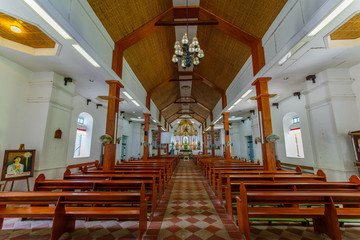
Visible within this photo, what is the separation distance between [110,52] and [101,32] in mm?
670

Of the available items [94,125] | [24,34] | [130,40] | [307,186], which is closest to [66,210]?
[24,34]

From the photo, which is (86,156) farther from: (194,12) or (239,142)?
(239,142)

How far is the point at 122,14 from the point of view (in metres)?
4.62

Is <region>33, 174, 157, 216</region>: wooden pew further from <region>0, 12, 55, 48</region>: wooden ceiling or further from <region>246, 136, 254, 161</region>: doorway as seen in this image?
<region>246, 136, 254, 161</region>: doorway

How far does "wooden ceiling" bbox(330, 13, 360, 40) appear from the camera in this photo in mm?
3176

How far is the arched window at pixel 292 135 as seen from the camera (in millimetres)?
7517

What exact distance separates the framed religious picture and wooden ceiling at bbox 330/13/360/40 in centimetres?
771

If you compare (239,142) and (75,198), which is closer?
(75,198)

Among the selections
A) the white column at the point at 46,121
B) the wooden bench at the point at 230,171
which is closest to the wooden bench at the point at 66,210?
the wooden bench at the point at 230,171

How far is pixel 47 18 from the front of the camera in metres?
2.68

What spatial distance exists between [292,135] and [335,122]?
379 cm

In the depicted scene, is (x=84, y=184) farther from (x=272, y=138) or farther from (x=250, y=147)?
(x=250, y=147)

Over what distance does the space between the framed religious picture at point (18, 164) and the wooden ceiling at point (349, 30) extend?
25.3ft

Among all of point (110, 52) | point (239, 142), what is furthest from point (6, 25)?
point (239, 142)
